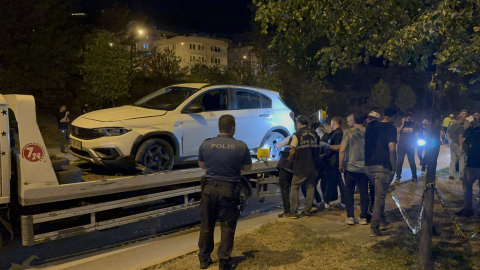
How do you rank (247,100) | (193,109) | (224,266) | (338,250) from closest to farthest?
(224,266), (338,250), (193,109), (247,100)

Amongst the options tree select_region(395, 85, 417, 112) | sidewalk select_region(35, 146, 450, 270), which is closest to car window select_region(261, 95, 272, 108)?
sidewalk select_region(35, 146, 450, 270)


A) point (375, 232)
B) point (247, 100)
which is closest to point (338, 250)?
point (375, 232)

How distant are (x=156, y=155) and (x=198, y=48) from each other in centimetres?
6623

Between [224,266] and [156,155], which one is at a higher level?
[156,155]

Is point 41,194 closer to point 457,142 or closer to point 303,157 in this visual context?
point 303,157

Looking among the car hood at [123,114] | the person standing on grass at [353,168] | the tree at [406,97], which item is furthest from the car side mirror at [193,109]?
the tree at [406,97]

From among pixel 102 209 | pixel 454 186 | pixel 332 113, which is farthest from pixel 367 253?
pixel 332 113

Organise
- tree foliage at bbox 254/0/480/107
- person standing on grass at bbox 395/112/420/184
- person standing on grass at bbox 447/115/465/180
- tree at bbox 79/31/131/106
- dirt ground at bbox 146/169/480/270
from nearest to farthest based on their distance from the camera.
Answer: tree foliage at bbox 254/0/480/107, dirt ground at bbox 146/169/480/270, person standing on grass at bbox 447/115/465/180, person standing on grass at bbox 395/112/420/184, tree at bbox 79/31/131/106

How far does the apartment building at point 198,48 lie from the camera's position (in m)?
67.8

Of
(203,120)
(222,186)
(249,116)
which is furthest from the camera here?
(249,116)

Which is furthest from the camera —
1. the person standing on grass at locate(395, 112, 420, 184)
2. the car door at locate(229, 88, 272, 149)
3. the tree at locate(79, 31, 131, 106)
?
the tree at locate(79, 31, 131, 106)

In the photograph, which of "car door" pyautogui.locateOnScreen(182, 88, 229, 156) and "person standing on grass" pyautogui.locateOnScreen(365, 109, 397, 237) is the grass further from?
"car door" pyautogui.locateOnScreen(182, 88, 229, 156)

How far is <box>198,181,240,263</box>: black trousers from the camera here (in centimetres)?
387

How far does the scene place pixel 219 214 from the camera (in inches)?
154
